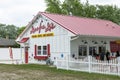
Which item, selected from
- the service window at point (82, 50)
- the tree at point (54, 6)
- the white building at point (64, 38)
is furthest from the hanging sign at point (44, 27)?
the tree at point (54, 6)

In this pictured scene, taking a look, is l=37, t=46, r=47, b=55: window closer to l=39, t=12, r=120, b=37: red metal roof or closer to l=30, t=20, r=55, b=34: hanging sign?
l=30, t=20, r=55, b=34: hanging sign

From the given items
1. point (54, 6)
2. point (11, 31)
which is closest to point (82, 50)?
point (54, 6)

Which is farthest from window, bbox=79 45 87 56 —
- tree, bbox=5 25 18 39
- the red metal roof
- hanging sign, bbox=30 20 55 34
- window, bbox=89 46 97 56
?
tree, bbox=5 25 18 39

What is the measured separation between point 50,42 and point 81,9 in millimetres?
26221

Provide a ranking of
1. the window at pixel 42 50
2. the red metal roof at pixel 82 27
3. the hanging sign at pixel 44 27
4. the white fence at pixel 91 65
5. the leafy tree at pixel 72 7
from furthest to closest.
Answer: the leafy tree at pixel 72 7
the window at pixel 42 50
the hanging sign at pixel 44 27
the red metal roof at pixel 82 27
the white fence at pixel 91 65

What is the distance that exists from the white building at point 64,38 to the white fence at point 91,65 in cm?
315

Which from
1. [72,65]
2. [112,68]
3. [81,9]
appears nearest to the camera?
[112,68]

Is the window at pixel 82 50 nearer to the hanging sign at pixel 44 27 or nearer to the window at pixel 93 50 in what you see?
the window at pixel 93 50

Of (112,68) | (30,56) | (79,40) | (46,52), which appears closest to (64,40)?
(79,40)

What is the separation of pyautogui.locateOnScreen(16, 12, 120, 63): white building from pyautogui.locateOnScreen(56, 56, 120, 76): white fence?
3.15 metres

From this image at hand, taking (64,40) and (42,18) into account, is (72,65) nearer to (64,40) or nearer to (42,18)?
(64,40)

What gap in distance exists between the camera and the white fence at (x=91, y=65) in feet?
59.8

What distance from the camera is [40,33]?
2998cm

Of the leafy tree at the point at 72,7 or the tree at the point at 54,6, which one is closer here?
the leafy tree at the point at 72,7
